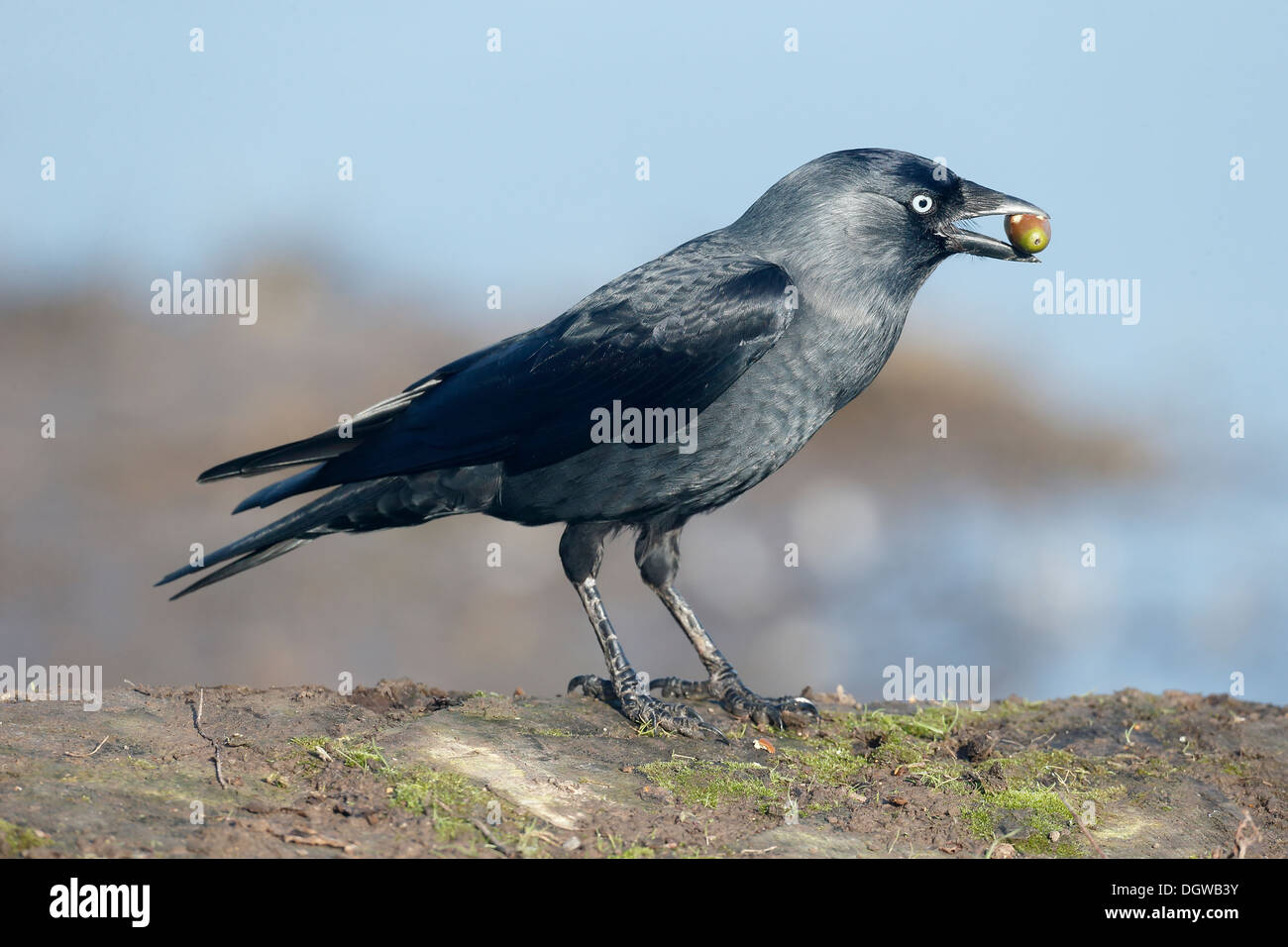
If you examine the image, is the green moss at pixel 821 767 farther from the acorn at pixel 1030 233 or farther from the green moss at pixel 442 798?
the acorn at pixel 1030 233

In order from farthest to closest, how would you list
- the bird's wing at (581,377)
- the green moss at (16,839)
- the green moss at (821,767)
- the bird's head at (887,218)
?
the bird's head at (887,218)
the bird's wing at (581,377)
the green moss at (821,767)
the green moss at (16,839)

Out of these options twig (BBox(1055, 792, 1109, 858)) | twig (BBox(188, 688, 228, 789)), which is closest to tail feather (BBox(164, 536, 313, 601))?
twig (BBox(188, 688, 228, 789))

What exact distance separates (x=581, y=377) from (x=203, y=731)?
7.62ft

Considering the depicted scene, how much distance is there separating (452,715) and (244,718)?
35.9 inches

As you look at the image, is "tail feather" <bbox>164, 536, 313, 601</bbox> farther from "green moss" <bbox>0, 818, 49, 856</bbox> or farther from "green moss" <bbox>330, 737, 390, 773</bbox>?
"green moss" <bbox>0, 818, 49, 856</bbox>

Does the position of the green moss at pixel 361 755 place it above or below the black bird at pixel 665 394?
below

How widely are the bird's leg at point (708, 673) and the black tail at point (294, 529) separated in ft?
4.57

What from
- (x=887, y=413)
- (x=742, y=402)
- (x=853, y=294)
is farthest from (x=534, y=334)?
(x=887, y=413)

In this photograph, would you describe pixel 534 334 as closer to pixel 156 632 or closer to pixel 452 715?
pixel 452 715

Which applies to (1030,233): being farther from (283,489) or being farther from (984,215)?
(283,489)

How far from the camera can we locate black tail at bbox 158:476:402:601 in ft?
18.2

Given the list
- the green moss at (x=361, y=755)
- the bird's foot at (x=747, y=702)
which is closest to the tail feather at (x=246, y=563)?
the green moss at (x=361, y=755)

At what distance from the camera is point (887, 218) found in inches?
219

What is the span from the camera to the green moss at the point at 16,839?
3282 millimetres
